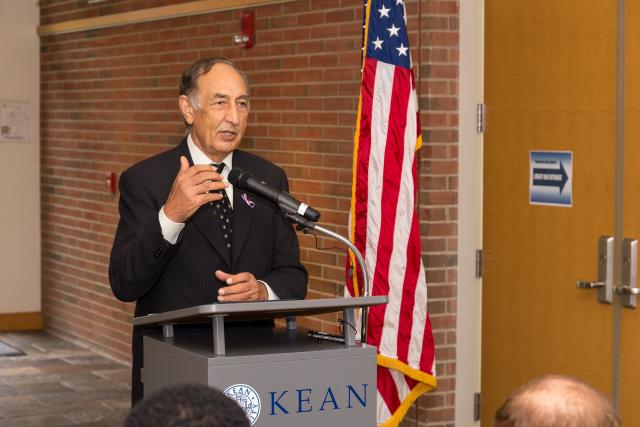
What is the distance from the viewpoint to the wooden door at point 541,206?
16.2ft

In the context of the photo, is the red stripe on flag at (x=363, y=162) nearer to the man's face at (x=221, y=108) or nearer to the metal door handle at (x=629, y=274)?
the metal door handle at (x=629, y=274)

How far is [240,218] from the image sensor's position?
3.51 metres

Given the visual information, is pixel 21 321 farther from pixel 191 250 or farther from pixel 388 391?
pixel 191 250

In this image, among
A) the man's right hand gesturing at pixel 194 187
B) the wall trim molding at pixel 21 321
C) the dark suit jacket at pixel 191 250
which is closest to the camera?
the man's right hand gesturing at pixel 194 187

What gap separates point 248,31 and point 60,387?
2806 mm

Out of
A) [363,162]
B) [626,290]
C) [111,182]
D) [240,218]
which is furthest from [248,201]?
[111,182]

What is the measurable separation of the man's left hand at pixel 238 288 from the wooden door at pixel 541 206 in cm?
216

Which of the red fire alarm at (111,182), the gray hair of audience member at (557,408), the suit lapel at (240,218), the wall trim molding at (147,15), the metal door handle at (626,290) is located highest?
the wall trim molding at (147,15)

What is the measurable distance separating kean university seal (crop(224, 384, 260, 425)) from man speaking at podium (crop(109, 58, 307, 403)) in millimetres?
461

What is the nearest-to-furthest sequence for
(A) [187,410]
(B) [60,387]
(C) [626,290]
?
1. (A) [187,410]
2. (C) [626,290]
3. (B) [60,387]

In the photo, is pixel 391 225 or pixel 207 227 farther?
pixel 391 225

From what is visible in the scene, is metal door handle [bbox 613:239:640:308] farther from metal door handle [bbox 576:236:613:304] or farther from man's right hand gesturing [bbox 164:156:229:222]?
man's right hand gesturing [bbox 164:156:229:222]

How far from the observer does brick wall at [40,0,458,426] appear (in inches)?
220

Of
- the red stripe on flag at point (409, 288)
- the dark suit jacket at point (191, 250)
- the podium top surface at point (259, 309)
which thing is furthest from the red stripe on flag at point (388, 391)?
the podium top surface at point (259, 309)
